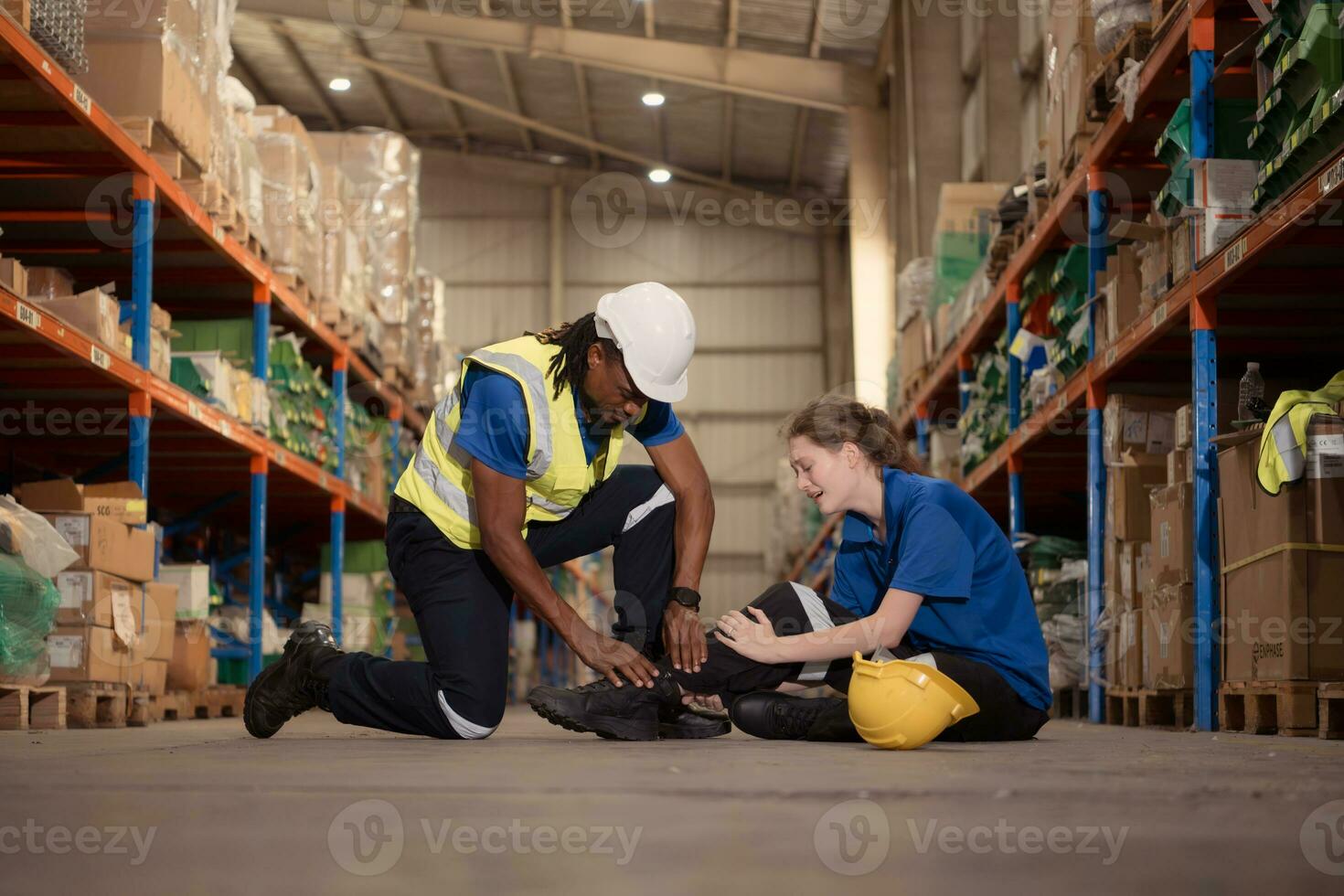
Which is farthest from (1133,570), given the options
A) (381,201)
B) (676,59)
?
(676,59)

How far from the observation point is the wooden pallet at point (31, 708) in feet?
16.9

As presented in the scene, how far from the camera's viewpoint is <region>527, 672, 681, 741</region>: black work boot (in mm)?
3518

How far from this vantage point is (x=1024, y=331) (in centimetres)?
750

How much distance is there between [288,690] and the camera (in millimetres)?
3959

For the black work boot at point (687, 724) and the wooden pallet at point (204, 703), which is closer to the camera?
the black work boot at point (687, 724)

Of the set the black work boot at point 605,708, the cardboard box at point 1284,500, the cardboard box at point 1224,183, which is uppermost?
the cardboard box at point 1224,183

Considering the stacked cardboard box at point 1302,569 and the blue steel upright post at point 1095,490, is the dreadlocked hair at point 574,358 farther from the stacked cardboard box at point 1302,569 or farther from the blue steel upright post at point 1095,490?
the blue steel upright post at point 1095,490

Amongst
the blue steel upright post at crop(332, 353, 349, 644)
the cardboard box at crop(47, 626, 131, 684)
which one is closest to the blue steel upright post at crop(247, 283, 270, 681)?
the blue steel upright post at crop(332, 353, 349, 644)

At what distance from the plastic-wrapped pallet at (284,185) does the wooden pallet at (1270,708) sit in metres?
5.63

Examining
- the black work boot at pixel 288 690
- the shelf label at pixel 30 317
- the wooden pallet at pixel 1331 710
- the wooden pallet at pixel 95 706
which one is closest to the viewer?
the wooden pallet at pixel 1331 710

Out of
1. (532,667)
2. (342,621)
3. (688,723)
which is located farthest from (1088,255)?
(532,667)

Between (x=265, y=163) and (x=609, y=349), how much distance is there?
207 inches

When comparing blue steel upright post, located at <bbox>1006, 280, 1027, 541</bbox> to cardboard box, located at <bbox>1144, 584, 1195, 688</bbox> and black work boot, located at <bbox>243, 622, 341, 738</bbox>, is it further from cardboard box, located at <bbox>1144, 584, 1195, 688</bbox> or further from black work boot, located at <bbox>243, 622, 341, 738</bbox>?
black work boot, located at <bbox>243, 622, 341, 738</bbox>

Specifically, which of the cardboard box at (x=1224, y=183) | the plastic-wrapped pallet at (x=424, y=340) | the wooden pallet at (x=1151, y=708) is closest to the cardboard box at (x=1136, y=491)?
the wooden pallet at (x=1151, y=708)
